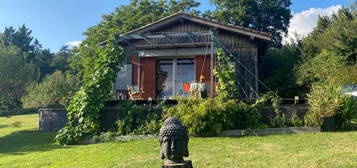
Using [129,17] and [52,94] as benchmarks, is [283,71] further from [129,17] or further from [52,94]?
[52,94]

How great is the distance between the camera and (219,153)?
6012 millimetres

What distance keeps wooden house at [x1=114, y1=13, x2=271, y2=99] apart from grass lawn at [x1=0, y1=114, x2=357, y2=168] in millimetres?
5301

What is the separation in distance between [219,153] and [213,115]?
218 cm

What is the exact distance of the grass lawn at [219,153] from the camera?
5.15m

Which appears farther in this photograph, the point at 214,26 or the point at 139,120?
the point at 214,26

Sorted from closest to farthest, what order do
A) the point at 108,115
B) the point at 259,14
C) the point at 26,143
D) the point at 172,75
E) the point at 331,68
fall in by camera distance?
the point at 26,143 < the point at 108,115 < the point at 172,75 < the point at 331,68 < the point at 259,14

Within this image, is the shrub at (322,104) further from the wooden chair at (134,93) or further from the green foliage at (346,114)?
the wooden chair at (134,93)

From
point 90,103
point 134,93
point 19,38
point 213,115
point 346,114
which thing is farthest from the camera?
point 19,38

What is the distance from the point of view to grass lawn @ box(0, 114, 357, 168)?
5148 millimetres

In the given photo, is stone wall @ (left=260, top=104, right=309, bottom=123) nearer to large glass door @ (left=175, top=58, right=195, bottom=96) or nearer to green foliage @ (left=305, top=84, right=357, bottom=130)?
green foliage @ (left=305, top=84, right=357, bottom=130)

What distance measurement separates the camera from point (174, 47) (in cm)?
1333

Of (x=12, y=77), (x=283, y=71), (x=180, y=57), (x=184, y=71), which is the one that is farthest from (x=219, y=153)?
(x=12, y=77)

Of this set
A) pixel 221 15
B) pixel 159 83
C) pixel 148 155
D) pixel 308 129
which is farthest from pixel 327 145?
pixel 221 15

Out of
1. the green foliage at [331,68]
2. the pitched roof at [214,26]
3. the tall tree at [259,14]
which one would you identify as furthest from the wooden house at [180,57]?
the tall tree at [259,14]
